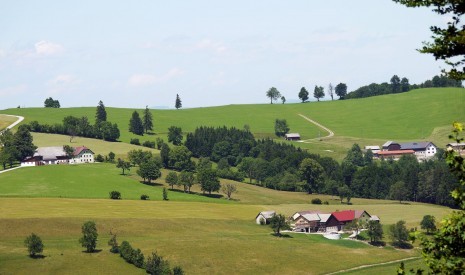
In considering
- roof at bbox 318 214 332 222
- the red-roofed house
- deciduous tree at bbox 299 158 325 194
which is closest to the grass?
roof at bbox 318 214 332 222

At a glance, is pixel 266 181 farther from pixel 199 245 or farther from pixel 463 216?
pixel 463 216

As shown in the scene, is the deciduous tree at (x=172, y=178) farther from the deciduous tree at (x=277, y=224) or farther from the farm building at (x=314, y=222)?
the deciduous tree at (x=277, y=224)

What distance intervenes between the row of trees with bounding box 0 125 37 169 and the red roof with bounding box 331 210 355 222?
8547 centimetres

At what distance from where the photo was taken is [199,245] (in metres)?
109

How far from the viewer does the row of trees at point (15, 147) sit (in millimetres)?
179750

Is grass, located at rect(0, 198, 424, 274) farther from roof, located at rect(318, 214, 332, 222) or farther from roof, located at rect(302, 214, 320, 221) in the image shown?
roof, located at rect(318, 214, 332, 222)

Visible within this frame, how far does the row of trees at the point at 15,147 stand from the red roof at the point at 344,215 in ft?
280

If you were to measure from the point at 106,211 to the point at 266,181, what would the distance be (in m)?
68.2

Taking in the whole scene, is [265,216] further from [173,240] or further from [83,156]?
[83,156]

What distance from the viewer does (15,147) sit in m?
185

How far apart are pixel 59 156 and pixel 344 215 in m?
88.6

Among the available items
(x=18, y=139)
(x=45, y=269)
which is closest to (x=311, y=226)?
(x=45, y=269)

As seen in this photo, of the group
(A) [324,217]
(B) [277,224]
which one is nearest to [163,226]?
(B) [277,224]

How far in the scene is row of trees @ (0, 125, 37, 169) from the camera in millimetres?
179750
